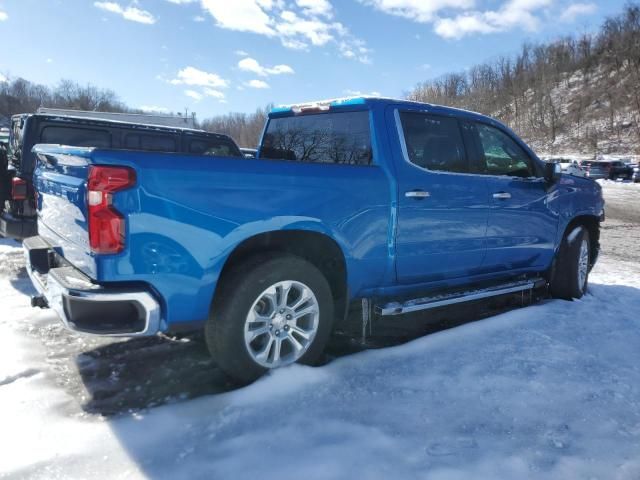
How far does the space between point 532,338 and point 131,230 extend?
318cm

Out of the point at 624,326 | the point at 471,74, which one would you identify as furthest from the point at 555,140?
the point at 624,326

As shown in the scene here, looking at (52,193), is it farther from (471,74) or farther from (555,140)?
(471,74)

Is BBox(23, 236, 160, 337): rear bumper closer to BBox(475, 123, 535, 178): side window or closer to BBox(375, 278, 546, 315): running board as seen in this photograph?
BBox(375, 278, 546, 315): running board

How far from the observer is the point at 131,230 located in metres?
2.48

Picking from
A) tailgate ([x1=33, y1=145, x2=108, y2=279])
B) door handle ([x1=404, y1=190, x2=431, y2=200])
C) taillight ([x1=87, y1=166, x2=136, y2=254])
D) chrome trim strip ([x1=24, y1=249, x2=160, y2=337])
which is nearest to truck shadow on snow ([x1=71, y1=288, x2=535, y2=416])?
chrome trim strip ([x1=24, y1=249, x2=160, y2=337])

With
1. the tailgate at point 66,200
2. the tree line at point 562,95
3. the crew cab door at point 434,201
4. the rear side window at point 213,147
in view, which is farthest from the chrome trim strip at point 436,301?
the tree line at point 562,95

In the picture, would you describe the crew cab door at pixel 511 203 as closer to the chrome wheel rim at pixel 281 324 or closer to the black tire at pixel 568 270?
the black tire at pixel 568 270

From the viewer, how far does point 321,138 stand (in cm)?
406

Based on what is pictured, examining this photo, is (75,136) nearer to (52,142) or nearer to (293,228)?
(52,142)

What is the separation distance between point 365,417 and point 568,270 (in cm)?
358

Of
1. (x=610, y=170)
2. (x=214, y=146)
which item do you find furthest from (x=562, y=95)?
(x=214, y=146)

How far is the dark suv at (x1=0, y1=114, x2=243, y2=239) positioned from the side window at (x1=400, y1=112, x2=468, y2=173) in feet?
10.6

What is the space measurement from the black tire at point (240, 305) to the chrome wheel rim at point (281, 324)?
0.04 metres

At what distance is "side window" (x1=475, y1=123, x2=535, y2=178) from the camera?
14.6 feet
